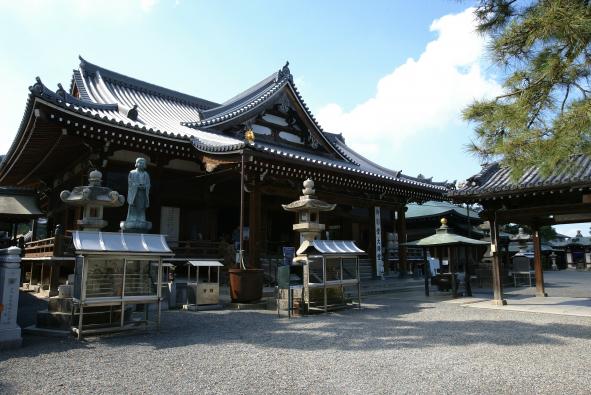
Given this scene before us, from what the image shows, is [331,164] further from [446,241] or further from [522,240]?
[522,240]

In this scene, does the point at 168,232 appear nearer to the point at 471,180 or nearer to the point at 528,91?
the point at 471,180

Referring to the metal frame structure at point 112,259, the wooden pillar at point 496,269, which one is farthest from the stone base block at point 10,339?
the wooden pillar at point 496,269

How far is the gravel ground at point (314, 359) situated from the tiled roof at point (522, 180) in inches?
138

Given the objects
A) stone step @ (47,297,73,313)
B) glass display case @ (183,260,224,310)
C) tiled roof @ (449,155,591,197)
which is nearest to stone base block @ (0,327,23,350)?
stone step @ (47,297,73,313)

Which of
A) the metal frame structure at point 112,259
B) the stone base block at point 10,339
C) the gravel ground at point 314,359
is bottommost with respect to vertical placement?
the gravel ground at point 314,359

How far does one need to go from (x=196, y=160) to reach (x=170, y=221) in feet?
7.74

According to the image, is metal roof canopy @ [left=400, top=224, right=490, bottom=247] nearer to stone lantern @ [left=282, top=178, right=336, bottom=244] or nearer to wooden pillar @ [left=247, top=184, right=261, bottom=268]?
stone lantern @ [left=282, top=178, right=336, bottom=244]

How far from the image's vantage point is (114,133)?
10.7 metres

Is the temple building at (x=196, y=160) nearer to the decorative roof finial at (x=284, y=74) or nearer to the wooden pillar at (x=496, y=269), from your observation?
the decorative roof finial at (x=284, y=74)

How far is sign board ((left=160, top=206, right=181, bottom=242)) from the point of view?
1359 centimetres

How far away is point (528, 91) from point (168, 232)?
11.4 metres

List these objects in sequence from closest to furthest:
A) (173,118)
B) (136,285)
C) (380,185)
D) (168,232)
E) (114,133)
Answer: (136,285) → (114,133) → (168,232) → (380,185) → (173,118)

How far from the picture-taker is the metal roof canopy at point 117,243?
616 cm

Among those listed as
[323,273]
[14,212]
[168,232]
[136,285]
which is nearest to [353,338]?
[323,273]
